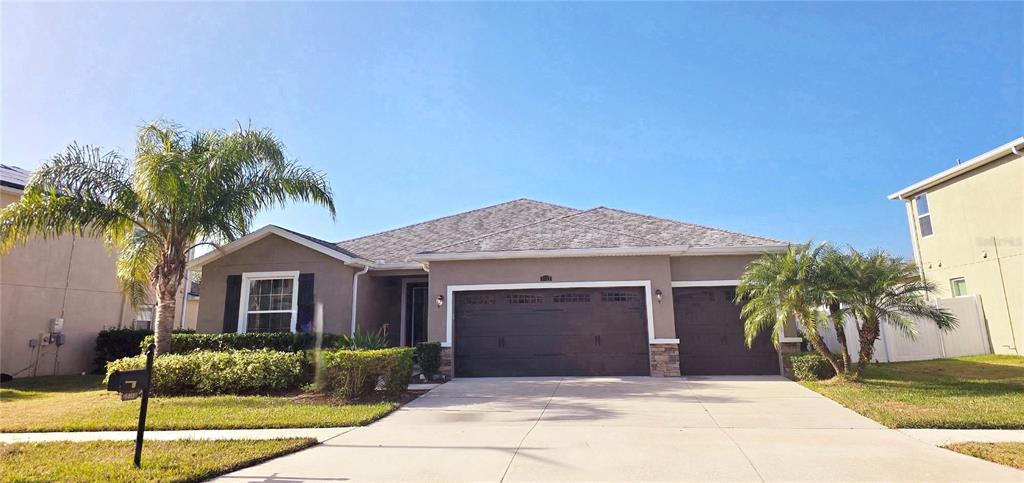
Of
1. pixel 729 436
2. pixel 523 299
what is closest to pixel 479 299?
pixel 523 299

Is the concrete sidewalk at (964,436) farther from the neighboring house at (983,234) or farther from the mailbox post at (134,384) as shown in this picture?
the neighboring house at (983,234)

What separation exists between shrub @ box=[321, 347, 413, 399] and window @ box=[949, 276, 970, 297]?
56.5 feet

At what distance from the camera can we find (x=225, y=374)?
10.3m

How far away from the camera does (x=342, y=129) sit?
1305 cm

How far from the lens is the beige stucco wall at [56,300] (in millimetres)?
13703

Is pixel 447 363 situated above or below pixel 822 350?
below

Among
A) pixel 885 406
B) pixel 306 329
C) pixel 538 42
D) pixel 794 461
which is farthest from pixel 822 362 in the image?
pixel 306 329

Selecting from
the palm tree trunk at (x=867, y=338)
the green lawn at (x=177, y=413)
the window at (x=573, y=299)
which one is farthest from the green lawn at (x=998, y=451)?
the window at (x=573, y=299)

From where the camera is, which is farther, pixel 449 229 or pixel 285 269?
pixel 449 229

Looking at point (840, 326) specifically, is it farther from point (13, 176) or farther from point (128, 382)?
point (13, 176)

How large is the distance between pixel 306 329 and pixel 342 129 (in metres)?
5.27

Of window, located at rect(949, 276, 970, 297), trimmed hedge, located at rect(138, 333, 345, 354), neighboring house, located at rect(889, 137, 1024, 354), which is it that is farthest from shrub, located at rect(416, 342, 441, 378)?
window, located at rect(949, 276, 970, 297)

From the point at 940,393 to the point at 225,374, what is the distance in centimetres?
1335

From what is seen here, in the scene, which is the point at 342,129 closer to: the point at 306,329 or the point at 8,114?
the point at 306,329
